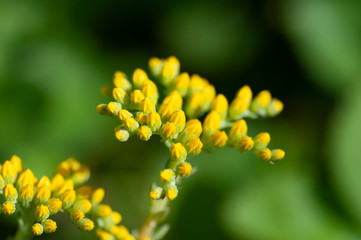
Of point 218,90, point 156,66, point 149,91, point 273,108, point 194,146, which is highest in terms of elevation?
point 218,90

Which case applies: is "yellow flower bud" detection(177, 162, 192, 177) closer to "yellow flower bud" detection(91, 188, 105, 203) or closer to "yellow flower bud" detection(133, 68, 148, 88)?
"yellow flower bud" detection(91, 188, 105, 203)

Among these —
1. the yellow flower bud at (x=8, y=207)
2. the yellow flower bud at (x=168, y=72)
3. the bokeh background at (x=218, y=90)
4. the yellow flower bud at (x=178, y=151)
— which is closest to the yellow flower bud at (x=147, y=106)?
the yellow flower bud at (x=178, y=151)

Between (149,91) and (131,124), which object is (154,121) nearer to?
(131,124)

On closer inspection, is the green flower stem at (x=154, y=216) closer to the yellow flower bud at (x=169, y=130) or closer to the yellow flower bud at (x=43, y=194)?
the yellow flower bud at (x=169, y=130)

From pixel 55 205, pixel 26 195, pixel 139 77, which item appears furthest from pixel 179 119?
pixel 26 195

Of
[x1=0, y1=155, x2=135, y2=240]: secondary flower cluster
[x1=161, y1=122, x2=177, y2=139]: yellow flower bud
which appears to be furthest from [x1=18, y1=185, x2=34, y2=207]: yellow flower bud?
[x1=161, y1=122, x2=177, y2=139]: yellow flower bud

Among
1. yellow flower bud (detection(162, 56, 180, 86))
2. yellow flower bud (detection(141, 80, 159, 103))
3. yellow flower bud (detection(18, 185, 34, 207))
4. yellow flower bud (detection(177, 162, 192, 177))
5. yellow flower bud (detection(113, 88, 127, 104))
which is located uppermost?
yellow flower bud (detection(162, 56, 180, 86))
